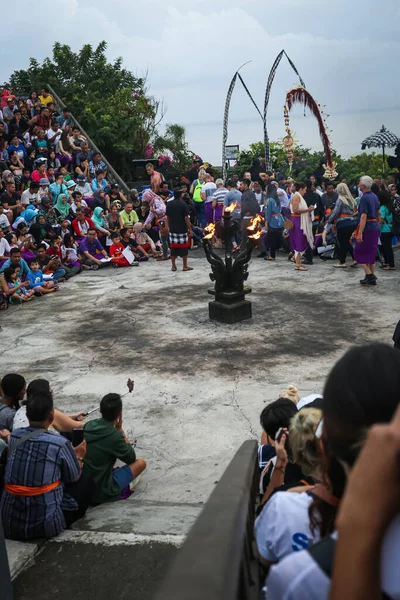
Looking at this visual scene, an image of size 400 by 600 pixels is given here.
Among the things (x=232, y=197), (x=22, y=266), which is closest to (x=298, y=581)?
(x=22, y=266)

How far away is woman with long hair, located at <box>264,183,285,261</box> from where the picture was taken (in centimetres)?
1326

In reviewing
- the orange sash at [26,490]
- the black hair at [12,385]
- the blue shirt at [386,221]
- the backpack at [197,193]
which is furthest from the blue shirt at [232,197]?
the orange sash at [26,490]

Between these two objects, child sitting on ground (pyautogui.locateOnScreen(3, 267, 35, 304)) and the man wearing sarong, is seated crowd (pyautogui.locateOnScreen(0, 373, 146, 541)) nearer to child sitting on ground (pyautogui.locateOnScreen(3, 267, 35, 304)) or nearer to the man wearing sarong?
child sitting on ground (pyautogui.locateOnScreen(3, 267, 35, 304))

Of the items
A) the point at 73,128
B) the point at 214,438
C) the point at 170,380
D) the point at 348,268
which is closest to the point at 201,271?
the point at 348,268

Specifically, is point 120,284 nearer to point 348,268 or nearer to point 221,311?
point 221,311

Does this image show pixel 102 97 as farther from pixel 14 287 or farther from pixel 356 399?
pixel 356 399

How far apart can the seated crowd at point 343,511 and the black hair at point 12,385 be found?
10.8 feet

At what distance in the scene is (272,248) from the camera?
13.5 metres

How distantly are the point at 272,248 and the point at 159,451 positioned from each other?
8.73 metres

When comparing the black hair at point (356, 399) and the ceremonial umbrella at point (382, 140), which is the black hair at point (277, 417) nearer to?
the black hair at point (356, 399)

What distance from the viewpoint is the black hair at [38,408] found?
3.86m

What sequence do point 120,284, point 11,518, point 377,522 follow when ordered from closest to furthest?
1. point 377,522
2. point 11,518
3. point 120,284

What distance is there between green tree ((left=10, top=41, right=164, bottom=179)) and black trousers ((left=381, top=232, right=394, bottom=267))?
12.1 meters

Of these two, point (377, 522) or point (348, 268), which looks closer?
point (377, 522)
